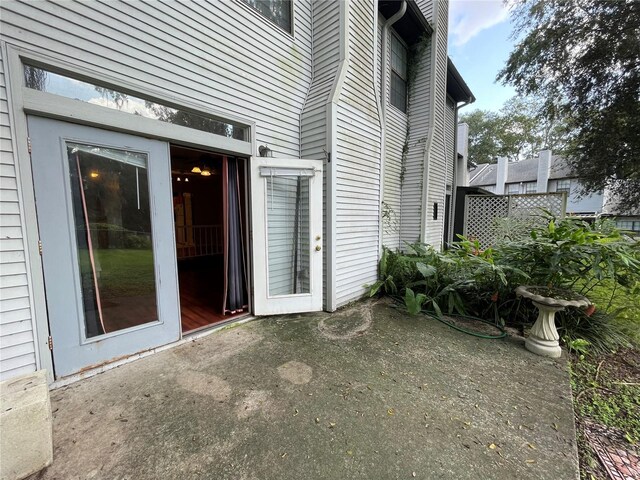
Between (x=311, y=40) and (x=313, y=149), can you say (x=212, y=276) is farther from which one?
(x=311, y=40)

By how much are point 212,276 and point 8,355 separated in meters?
4.11

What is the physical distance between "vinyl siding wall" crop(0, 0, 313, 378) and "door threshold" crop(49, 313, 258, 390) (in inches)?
11.2

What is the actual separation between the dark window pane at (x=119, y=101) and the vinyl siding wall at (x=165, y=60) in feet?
0.38

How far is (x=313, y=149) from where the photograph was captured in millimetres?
3746

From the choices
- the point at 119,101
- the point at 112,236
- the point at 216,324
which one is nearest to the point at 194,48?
the point at 119,101

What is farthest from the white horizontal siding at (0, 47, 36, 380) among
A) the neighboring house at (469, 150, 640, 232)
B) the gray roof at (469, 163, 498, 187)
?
the gray roof at (469, 163, 498, 187)

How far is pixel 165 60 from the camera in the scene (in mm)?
2553

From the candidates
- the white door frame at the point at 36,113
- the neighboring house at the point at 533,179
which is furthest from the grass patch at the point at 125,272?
the neighboring house at the point at 533,179

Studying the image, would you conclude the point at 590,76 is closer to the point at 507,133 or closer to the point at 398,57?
the point at 398,57

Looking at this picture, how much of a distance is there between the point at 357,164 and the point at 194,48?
247cm

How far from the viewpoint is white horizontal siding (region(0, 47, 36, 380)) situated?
5.83ft

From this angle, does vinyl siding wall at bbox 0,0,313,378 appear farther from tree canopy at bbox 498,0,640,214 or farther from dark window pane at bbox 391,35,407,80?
tree canopy at bbox 498,0,640,214

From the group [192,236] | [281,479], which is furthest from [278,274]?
[192,236]

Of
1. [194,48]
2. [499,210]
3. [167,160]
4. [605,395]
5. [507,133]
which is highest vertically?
[507,133]
